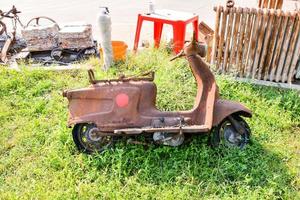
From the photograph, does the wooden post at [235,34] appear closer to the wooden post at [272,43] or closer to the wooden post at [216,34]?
the wooden post at [216,34]

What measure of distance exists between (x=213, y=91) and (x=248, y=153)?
0.92 metres

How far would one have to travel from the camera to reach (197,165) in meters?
4.06

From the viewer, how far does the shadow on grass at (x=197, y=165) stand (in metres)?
3.87

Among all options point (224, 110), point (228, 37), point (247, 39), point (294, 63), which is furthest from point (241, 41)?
point (224, 110)

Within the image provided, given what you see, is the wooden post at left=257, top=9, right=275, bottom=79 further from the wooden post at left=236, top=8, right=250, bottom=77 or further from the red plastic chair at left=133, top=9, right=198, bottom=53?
the red plastic chair at left=133, top=9, right=198, bottom=53

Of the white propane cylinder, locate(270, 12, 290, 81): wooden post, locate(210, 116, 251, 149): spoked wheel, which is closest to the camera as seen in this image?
locate(210, 116, 251, 149): spoked wheel

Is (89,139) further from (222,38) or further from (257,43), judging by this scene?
(257,43)

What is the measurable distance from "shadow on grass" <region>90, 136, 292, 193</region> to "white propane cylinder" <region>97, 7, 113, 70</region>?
7.55 feet

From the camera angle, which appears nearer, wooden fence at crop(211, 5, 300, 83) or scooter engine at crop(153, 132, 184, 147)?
scooter engine at crop(153, 132, 184, 147)

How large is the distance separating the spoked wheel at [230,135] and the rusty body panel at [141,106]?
167mm

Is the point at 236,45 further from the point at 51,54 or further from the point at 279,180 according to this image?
the point at 51,54

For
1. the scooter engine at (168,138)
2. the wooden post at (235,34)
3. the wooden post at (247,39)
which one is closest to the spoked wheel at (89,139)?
the scooter engine at (168,138)

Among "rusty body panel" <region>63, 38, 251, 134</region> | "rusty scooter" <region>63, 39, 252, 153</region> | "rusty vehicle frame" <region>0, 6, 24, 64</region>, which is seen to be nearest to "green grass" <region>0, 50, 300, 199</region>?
"rusty scooter" <region>63, 39, 252, 153</region>

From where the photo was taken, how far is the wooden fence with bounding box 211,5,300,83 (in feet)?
17.5
